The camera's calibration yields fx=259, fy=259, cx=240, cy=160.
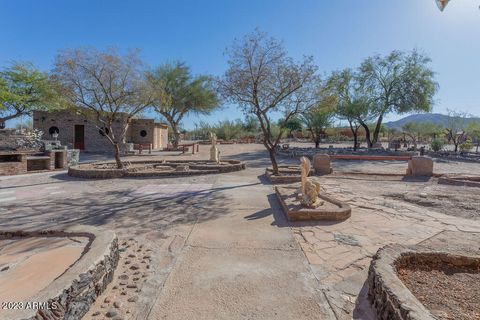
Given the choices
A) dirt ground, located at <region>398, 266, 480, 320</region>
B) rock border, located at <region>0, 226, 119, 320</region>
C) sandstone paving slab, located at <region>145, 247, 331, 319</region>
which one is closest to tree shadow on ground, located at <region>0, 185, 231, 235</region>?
rock border, located at <region>0, 226, 119, 320</region>

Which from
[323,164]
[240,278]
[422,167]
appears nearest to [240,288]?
[240,278]

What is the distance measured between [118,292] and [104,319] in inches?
15.6

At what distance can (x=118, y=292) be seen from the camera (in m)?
2.65

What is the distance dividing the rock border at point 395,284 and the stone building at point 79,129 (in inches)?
839

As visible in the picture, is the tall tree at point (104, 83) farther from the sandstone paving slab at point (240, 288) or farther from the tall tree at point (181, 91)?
the tall tree at point (181, 91)

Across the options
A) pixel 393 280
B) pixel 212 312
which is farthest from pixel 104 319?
pixel 393 280

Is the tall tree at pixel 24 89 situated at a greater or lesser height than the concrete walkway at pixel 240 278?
greater

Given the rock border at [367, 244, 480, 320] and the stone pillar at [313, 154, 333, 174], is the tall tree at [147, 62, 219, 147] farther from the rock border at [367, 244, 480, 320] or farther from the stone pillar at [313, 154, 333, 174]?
the rock border at [367, 244, 480, 320]

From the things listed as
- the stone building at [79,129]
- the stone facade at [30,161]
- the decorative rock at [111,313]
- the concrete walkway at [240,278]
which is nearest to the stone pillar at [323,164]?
the concrete walkway at [240,278]

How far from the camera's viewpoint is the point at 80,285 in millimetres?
2305

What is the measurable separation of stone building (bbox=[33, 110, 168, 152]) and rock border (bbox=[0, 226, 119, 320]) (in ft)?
65.3

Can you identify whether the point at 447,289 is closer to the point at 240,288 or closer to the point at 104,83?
the point at 240,288

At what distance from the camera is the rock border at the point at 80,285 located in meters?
1.96

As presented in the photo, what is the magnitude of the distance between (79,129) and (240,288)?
83.2 feet
